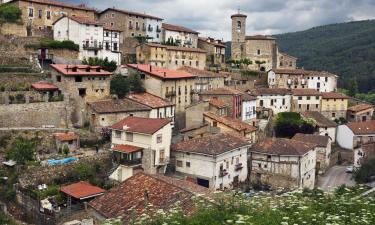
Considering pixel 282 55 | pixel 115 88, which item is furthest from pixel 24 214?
pixel 282 55

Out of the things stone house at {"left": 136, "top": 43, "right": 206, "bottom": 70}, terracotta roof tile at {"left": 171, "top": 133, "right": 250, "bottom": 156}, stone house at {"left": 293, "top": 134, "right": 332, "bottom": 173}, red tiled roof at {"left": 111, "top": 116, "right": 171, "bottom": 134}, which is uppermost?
stone house at {"left": 136, "top": 43, "right": 206, "bottom": 70}

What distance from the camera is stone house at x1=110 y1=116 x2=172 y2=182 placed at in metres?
33.1

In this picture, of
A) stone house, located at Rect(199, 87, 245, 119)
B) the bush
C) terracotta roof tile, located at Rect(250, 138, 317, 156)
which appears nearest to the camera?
terracotta roof tile, located at Rect(250, 138, 317, 156)

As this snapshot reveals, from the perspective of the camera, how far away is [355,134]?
54031 millimetres

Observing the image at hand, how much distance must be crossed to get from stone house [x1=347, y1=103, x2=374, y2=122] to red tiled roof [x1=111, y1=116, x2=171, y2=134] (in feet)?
126

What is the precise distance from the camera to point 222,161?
3541 cm

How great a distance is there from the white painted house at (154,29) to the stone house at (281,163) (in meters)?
31.7

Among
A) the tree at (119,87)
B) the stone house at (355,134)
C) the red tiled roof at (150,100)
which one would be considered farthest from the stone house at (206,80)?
the stone house at (355,134)

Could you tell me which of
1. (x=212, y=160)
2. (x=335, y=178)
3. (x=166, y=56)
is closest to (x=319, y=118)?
(x=335, y=178)

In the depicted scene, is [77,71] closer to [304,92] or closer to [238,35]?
[304,92]

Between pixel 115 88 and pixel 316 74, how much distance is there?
37.5 metres

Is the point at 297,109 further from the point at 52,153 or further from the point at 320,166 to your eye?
the point at 52,153

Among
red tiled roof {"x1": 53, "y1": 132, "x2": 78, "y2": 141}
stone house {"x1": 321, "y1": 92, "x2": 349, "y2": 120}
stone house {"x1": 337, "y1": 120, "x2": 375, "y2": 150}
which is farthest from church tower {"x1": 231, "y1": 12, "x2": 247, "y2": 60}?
red tiled roof {"x1": 53, "y1": 132, "x2": 78, "y2": 141}

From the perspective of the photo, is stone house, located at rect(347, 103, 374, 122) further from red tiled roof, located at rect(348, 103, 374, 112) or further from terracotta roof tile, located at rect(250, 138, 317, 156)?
terracotta roof tile, located at rect(250, 138, 317, 156)
